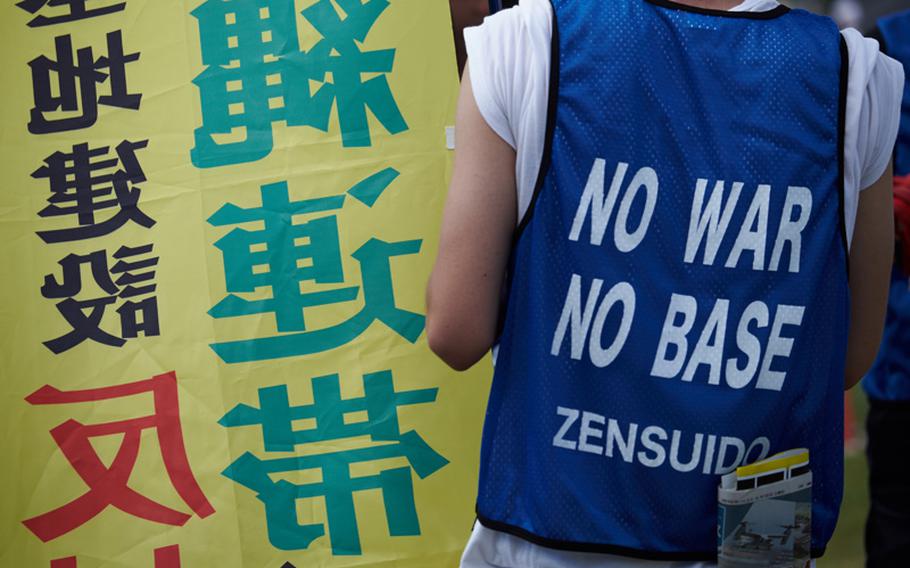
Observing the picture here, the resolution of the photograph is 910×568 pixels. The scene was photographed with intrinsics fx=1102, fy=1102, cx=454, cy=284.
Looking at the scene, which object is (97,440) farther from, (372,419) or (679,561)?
(679,561)

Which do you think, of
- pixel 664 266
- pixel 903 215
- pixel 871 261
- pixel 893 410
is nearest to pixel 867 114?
pixel 871 261

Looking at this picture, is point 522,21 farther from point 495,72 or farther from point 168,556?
point 168,556

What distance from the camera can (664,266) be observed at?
1.18m

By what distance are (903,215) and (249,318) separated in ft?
4.51

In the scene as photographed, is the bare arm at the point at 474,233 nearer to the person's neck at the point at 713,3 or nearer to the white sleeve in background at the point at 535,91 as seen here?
the white sleeve in background at the point at 535,91

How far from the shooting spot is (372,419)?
171 cm

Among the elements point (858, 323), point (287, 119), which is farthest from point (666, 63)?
point (287, 119)

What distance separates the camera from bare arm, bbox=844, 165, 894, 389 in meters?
1.26

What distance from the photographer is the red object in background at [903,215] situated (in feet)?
7.38

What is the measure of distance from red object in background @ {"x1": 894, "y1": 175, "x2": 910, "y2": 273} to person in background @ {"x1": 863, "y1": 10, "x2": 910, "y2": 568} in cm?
7

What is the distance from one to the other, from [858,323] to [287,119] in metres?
0.90

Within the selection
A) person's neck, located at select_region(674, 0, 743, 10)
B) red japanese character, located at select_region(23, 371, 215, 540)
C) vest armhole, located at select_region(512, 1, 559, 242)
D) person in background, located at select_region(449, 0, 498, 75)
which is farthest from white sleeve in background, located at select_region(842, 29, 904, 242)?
red japanese character, located at select_region(23, 371, 215, 540)

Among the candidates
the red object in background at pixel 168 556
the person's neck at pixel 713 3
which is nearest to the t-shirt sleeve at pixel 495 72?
the person's neck at pixel 713 3

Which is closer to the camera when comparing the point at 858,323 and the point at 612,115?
the point at 612,115
